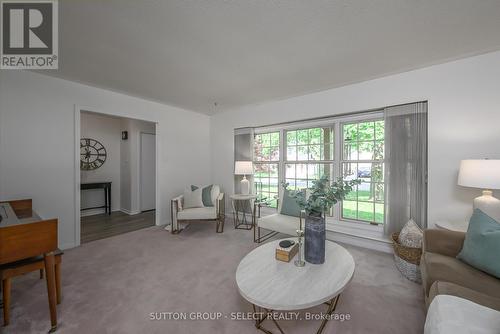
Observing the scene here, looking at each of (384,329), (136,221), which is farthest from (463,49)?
(136,221)

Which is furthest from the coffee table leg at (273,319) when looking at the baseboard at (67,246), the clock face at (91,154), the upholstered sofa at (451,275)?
the clock face at (91,154)

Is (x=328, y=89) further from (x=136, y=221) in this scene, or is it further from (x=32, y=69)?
(x=136, y=221)

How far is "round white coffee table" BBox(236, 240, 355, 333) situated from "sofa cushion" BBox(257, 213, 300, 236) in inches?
31.7

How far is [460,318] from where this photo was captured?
0.98 meters

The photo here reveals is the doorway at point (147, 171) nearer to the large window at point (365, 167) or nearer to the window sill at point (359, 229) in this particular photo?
the window sill at point (359, 229)

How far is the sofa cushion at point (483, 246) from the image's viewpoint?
132cm

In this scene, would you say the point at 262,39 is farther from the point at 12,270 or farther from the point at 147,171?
the point at 147,171

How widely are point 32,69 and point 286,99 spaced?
11.7ft

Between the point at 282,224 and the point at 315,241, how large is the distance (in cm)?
111

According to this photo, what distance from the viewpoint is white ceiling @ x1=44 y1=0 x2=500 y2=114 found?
1525mm

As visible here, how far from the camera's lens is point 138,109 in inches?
141

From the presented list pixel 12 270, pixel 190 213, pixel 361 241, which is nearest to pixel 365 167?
pixel 361 241

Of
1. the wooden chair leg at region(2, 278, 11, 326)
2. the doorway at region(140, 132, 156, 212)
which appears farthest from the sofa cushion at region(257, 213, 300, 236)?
the doorway at region(140, 132, 156, 212)

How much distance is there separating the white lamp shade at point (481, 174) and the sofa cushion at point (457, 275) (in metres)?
0.74
